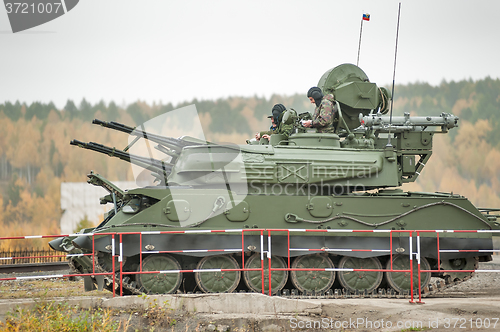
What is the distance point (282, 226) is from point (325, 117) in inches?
114

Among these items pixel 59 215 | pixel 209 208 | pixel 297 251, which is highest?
pixel 209 208

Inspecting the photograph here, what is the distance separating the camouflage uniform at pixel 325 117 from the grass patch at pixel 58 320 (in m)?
6.20

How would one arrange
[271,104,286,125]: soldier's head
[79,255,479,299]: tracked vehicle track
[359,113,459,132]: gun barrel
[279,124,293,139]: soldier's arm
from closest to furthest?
1. [79,255,479,299]: tracked vehicle track
2. [359,113,459,132]: gun barrel
3. [279,124,293,139]: soldier's arm
4. [271,104,286,125]: soldier's head

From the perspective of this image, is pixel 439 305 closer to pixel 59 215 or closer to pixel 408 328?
pixel 408 328

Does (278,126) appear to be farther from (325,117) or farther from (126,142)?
(126,142)

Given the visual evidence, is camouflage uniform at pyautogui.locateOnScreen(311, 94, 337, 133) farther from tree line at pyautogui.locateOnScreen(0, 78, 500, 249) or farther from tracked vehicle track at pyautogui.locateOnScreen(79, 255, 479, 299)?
tree line at pyautogui.locateOnScreen(0, 78, 500, 249)

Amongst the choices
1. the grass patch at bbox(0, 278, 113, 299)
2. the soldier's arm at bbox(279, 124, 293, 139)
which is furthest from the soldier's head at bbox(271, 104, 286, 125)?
the grass patch at bbox(0, 278, 113, 299)

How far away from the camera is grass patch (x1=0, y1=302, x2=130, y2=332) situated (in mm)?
7566

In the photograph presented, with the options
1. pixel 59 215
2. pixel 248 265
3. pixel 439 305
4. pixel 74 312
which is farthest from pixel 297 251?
pixel 59 215

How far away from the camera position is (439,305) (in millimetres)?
9500

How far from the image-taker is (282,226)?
1087cm

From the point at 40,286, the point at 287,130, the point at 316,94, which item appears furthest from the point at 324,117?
the point at 40,286

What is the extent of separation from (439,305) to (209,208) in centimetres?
475

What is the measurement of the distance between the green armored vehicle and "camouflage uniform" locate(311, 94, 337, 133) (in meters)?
0.42
